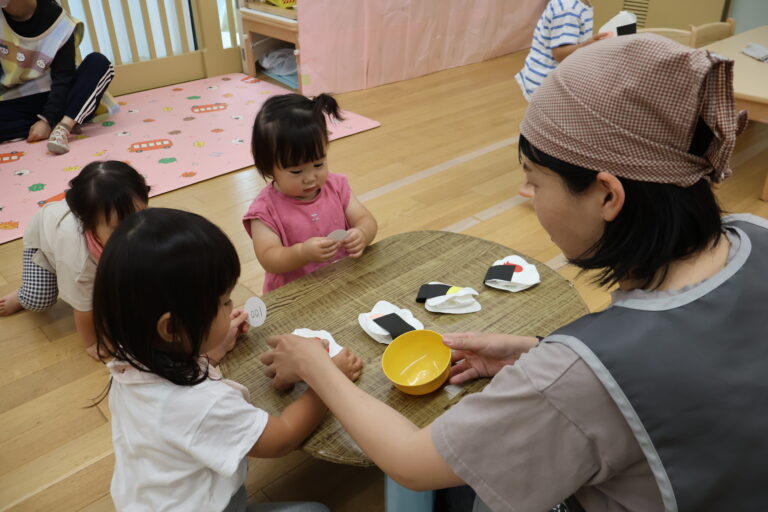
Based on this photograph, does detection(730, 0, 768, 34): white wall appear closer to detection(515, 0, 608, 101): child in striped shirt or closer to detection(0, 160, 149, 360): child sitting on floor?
detection(515, 0, 608, 101): child in striped shirt

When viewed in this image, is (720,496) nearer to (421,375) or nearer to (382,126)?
(421,375)

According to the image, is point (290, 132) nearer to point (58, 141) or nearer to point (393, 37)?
point (58, 141)

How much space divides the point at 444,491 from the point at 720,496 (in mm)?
622

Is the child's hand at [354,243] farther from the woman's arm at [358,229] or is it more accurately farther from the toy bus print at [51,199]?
the toy bus print at [51,199]

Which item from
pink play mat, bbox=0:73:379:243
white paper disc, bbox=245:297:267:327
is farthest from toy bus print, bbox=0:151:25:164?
white paper disc, bbox=245:297:267:327

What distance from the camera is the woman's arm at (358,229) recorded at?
1.43m

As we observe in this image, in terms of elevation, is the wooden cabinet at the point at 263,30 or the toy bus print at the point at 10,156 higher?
the wooden cabinet at the point at 263,30

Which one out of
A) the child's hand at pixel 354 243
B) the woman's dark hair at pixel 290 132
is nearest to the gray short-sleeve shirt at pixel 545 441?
the child's hand at pixel 354 243

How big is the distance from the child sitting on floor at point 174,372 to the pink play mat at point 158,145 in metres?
1.90

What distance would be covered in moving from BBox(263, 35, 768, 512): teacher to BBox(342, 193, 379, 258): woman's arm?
0.72m

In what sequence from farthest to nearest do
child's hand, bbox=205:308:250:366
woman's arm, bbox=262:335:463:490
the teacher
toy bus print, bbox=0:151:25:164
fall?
1. toy bus print, bbox=0:151:25:164
2. child's hand, bbox=205:308:250:366
3. woman's arm, bbox=262:335:463:490
4. the teacher

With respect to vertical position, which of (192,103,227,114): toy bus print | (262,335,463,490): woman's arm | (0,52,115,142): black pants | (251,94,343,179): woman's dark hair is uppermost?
(251,94,343,179): woman's dark hair

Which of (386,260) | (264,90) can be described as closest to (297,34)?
(264,90)

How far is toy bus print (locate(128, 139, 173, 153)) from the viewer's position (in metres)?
3.15
